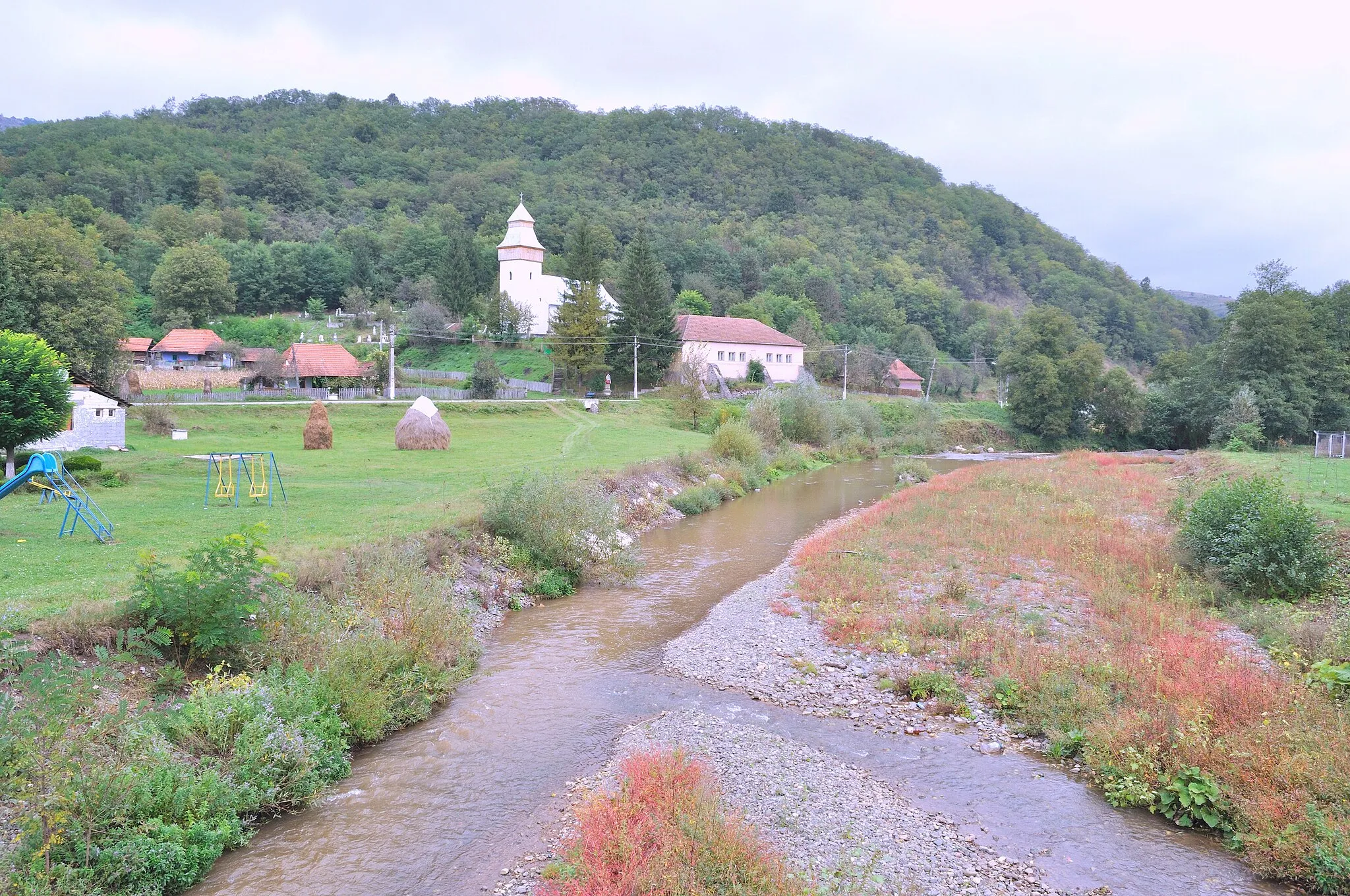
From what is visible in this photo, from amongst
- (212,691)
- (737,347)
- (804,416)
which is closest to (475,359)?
(737,347)

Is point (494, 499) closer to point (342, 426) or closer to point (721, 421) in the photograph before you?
point (342, 426)

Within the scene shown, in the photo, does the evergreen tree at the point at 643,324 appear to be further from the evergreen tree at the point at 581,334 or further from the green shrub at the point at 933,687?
the green shrub at the point at 933,687

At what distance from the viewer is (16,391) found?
19.3 m

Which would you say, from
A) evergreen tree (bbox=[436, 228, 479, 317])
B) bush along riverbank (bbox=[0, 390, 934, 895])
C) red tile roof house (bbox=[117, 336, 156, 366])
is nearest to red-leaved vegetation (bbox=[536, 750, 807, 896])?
bush along riverbank (bbox=[0, 390, 934, 895])

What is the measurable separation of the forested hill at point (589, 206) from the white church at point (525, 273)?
6.38 metres

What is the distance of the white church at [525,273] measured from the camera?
82.7 meters

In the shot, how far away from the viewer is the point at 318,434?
34562 millimetres

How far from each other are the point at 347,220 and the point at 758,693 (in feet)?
420

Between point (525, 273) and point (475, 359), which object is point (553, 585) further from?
point (525, 273)

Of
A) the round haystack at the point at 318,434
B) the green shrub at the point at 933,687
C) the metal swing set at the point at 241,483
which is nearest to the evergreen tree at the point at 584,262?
the round haystack at the point at 318,434

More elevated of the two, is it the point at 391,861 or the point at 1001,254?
the point at 1001,254

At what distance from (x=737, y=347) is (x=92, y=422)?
175ft

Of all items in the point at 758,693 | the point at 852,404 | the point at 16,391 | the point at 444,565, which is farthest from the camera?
the point at 852,404

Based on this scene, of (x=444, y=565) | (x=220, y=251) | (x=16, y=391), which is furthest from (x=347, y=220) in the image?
(x=444, y=565)
